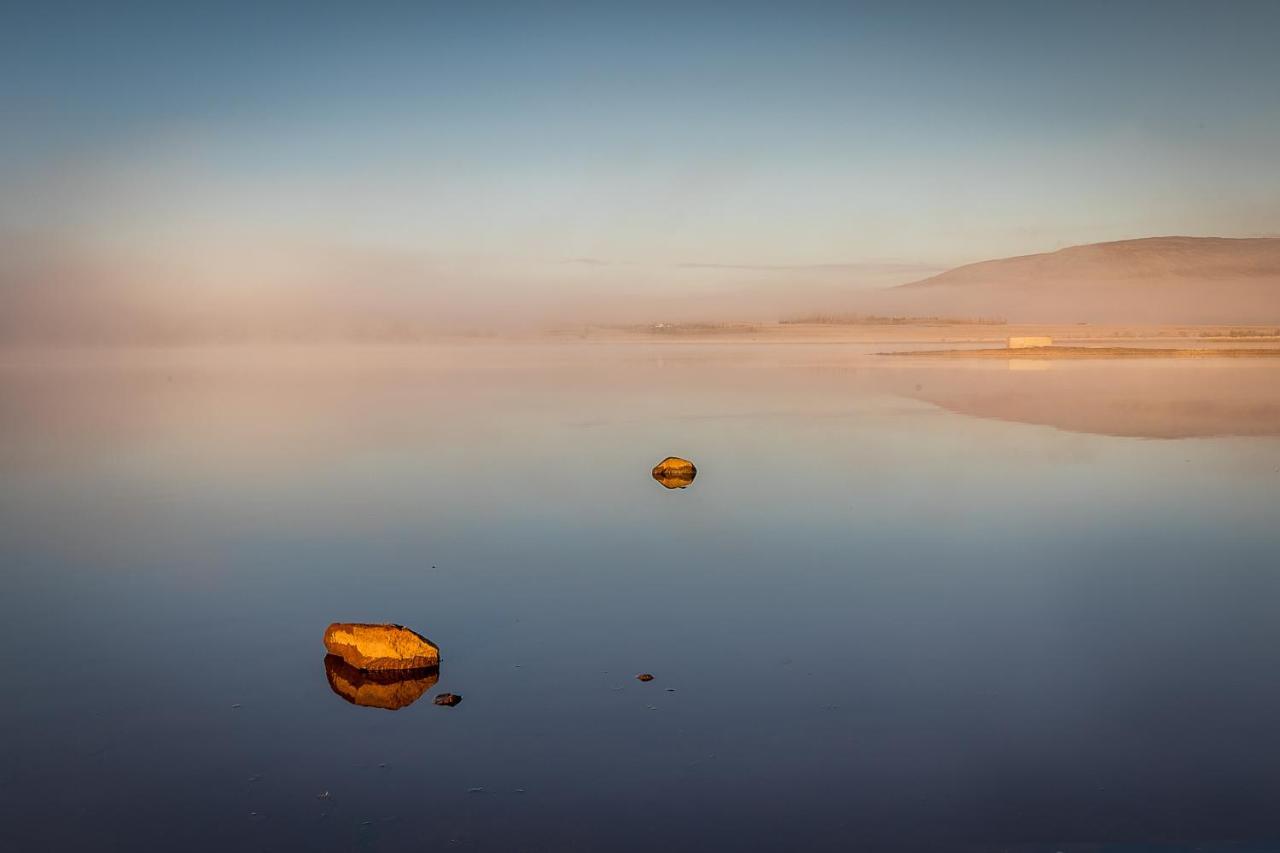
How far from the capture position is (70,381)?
77688 mm

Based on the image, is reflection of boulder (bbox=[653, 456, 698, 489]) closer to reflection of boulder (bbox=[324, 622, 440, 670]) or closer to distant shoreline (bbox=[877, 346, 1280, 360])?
reflection of boulder (bbox=[324, 622, 440, 670])

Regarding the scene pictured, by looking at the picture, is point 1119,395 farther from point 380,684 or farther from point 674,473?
point 380,684

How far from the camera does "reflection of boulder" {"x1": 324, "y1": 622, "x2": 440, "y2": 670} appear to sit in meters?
9.39

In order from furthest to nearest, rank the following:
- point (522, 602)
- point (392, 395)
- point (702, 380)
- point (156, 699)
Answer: point (702, 380) → point (392, 395) → point (522, 602) → point (156, 699)

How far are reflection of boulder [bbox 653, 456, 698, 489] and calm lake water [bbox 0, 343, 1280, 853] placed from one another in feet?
2.22

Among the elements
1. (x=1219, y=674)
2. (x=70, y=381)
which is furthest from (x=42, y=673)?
(x=70, y=381)

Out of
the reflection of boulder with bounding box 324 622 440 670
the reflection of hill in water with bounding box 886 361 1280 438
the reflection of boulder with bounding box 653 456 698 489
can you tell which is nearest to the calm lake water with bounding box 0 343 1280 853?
the reflection of boulder with bounding box 324 622 440 670

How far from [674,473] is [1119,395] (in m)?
32.6

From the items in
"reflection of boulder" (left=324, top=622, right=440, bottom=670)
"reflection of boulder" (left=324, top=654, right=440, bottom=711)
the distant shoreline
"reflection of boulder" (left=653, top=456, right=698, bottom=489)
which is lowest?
the distant shoreline

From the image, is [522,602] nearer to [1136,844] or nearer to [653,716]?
[653,716]

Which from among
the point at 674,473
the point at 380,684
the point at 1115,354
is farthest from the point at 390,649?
the point at 1115,354

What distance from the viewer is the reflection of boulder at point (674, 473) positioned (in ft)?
69.5

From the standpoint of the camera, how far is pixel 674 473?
70.1ft

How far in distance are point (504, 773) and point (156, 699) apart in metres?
3.62
